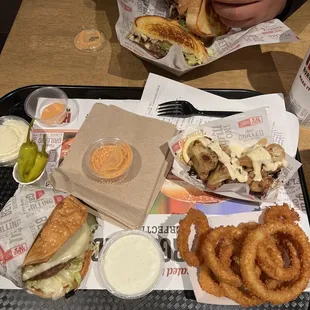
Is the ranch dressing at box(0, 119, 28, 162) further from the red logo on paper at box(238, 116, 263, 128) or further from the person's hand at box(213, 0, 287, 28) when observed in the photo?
the person's hand at box(213, 0, 287, 28)

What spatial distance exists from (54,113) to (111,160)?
1.28 feet

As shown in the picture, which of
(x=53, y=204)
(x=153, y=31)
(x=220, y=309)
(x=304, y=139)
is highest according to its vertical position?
(x=153, y=31)

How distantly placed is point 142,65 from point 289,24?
2.80 ft

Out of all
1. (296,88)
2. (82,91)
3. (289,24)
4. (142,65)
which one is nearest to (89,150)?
(82,91)

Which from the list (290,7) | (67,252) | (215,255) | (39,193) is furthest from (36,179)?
(290,7)

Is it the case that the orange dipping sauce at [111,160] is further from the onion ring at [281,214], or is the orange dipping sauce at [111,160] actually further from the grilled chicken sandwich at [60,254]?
the onion ring at [281,214]

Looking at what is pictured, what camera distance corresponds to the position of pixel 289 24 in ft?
6.84

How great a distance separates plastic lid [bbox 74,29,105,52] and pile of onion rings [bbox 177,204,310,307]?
108 cm

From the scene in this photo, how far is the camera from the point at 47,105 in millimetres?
1744

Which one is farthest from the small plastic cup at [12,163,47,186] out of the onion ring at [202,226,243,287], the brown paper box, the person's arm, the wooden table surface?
the person's arm

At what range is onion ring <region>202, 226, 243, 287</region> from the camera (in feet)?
4.08

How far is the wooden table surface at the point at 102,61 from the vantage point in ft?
6.14

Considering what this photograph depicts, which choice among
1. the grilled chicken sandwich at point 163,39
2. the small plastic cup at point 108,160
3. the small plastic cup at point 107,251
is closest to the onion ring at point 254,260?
the small plastic cup at point 107,251

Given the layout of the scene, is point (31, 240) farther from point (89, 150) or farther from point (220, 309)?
point (220, 309)
